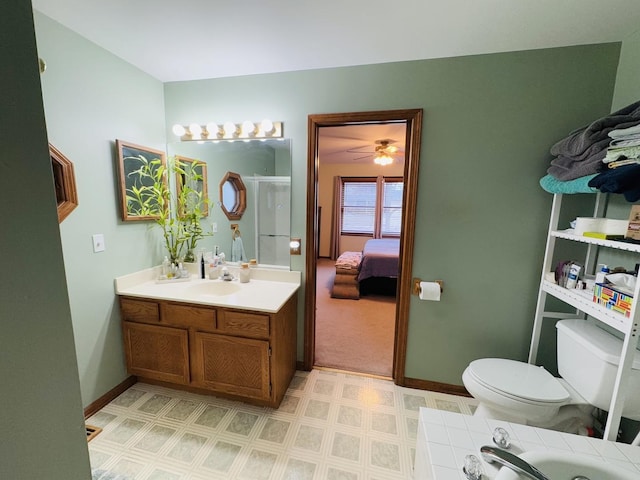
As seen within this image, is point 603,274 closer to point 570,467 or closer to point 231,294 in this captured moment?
point 570,467

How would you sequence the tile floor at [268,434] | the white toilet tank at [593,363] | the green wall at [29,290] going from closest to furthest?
the green wall at [29,290], the white toilet tank at [593,363], the tile floor at [268,434]

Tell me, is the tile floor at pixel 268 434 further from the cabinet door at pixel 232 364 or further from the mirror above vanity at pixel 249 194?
the mirror above vanity at pixel 249 194

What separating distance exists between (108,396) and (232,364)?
0.93 meters

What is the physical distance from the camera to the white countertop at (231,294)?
1.75m

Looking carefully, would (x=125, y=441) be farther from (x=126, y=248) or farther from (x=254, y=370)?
(x=126, y=248)

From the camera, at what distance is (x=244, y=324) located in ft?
5.63

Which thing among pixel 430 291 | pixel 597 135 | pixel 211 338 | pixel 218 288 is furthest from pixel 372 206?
pixel 211 338

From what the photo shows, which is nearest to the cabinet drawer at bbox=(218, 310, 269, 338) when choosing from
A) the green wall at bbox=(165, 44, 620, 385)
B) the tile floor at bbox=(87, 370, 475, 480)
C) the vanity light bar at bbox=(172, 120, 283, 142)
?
the tile floor at bbox=(87, 370, 475, 480)

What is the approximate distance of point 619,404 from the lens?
119 centimetres

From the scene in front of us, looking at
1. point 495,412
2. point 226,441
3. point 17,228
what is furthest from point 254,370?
point 17,228

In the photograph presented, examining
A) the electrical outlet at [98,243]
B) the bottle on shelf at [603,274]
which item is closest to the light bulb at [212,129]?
the electrical outlet at [98,243]

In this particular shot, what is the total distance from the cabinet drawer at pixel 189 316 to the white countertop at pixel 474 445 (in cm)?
133

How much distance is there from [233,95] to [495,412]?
2719 mm

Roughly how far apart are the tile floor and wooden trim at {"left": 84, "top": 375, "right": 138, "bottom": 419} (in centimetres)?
3
